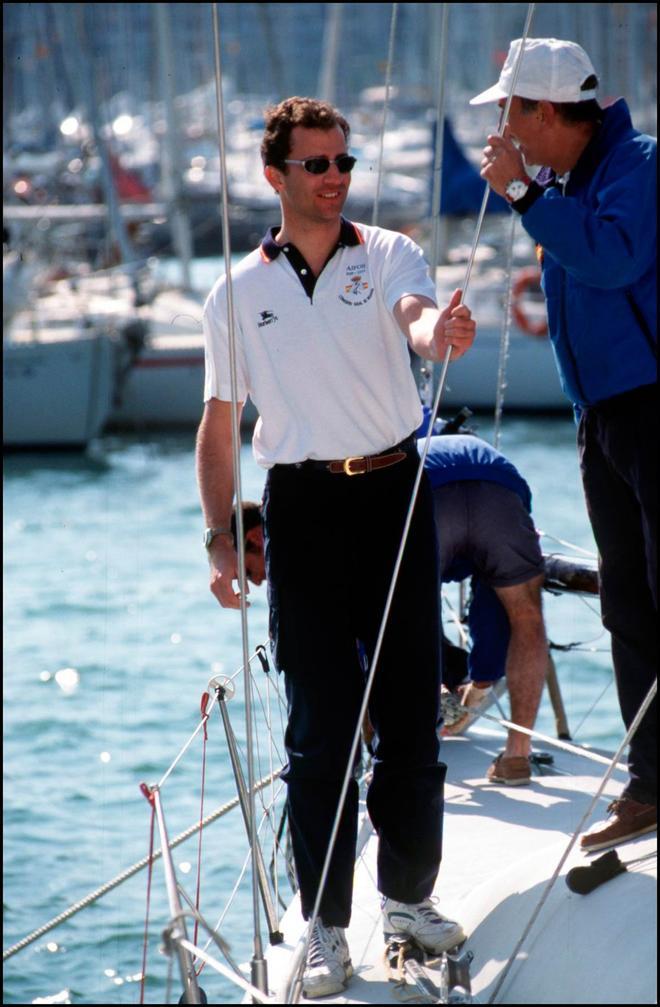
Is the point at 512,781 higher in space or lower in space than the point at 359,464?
lower

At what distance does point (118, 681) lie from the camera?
10.8m

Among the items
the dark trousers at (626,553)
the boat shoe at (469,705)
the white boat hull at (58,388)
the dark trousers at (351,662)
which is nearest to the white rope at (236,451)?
the dark trousers at (351,662)

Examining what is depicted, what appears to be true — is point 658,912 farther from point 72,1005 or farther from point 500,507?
point 72,1005

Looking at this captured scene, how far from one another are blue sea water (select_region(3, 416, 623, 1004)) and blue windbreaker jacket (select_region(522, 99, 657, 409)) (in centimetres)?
185

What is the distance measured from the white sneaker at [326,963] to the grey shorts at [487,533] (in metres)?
1.31

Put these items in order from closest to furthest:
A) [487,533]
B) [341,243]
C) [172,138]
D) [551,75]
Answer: [551,75], [341,243], [487,533], [172,138]

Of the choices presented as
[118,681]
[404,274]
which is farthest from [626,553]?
[118,681]

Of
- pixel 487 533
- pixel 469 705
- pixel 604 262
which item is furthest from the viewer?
pixel 469 705

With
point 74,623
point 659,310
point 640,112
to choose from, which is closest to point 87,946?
point 659,310

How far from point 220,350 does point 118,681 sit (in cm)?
793

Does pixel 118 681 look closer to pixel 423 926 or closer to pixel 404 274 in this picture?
pixel 423 926

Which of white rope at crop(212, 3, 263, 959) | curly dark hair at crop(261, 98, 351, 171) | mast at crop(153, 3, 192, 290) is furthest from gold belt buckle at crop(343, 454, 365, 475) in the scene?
mast at crop(153, 3, 192, 290)

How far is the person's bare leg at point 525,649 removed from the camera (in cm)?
428

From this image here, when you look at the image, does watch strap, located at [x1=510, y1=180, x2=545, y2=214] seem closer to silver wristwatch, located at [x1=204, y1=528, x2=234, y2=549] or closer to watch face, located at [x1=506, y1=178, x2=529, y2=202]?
watch face, located at [x1=506, y1=178, x2=529, y2=202]
